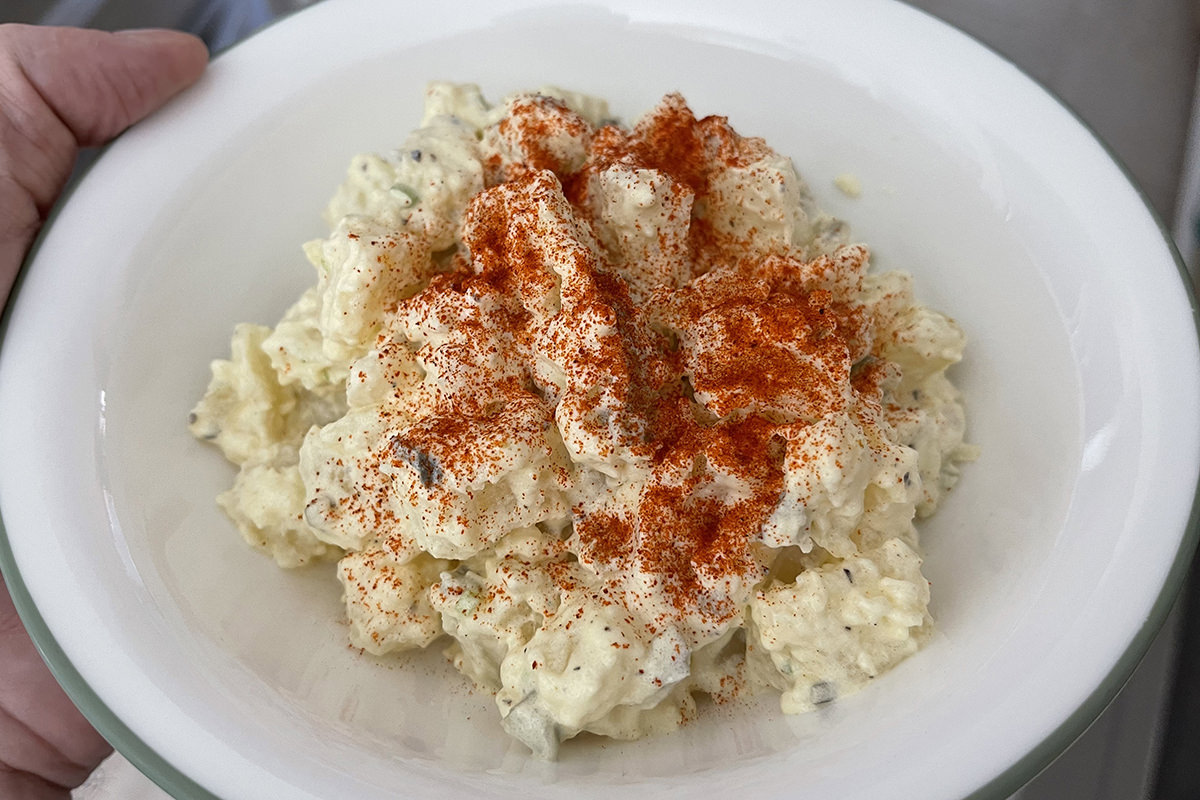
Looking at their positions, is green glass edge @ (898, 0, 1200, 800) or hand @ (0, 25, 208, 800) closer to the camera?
green glass edge @ (898, 0, 1200, 800)

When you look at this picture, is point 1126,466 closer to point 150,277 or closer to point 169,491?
point 169,491

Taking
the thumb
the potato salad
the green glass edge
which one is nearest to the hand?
the thumb

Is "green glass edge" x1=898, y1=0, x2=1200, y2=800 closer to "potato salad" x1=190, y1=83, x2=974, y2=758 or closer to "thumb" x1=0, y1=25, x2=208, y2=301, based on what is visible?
"potato salad" x1=190, y1=83, x2=974, y2=758

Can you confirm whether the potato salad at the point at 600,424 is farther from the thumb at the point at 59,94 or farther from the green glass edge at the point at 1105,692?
the thumb at the point at 59,94

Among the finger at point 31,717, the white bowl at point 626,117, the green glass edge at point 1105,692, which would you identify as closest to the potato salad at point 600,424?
the white bowl at point 626,117

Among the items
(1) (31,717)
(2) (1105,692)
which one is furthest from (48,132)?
(2) (1105,692)

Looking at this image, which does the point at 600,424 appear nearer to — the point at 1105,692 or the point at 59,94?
the point at 1105,692

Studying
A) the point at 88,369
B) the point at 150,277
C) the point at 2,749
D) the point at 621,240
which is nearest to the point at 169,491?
the point at 88,369

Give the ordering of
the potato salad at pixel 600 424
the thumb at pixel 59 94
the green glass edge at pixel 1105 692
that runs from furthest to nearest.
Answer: the thumb at pixel 59 94
the potato salad at pixel 600 424
the green glass edge at pixel 1105 692
